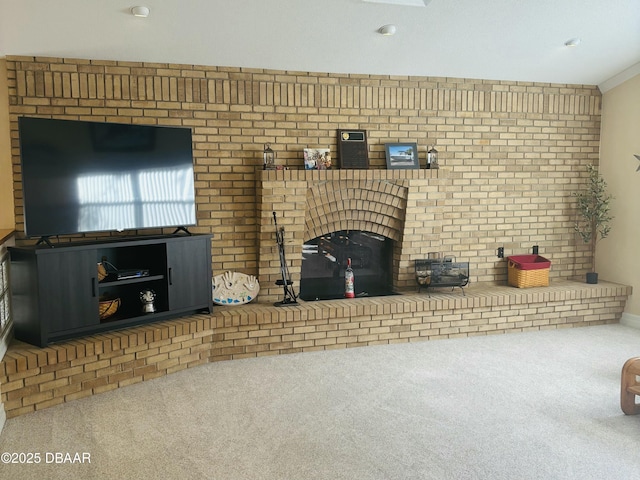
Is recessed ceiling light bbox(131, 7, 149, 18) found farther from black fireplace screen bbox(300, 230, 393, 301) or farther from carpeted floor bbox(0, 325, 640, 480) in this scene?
carpeted floor bbox(0, 325, 640, 480)

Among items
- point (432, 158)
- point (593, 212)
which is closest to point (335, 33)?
point (432, 158)

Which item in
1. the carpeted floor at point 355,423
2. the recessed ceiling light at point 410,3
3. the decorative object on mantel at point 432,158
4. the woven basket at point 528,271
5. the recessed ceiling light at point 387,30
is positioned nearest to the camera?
the carpeted floor at point 355,423

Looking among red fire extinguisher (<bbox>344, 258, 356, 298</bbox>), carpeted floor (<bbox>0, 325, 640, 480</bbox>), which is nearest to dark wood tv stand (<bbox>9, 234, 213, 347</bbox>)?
carpeted floor (<bbox>0, 325, 640, 480</bbox>)

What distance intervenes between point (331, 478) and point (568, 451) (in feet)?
4.40

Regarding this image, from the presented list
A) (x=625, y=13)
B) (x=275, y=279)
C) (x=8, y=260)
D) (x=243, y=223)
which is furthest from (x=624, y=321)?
(x=8, y=260)

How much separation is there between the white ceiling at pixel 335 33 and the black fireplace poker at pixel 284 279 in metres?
1.47

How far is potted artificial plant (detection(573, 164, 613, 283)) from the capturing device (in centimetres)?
603

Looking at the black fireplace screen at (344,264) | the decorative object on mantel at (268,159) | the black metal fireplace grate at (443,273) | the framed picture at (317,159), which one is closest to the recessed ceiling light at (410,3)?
the framed picture at (317,159)

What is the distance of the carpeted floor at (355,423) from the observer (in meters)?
3.00

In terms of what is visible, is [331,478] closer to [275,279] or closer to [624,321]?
[275,279]

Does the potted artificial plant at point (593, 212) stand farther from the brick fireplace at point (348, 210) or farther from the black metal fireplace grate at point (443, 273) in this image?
the brick fireplace at point (348, 210)

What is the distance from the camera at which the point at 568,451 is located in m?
3.17

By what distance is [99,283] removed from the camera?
420 centimetres

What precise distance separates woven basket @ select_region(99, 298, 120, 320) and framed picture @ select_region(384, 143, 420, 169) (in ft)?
8.90
